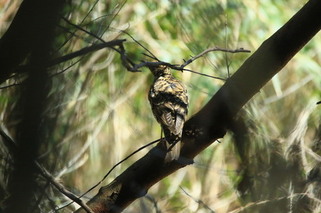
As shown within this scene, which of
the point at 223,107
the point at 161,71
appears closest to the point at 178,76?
the point at 161,71

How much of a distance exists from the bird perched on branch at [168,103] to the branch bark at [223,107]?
333 mm

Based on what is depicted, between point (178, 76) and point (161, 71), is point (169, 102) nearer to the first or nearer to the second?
point (161, 71)

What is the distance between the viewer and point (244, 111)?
2770 millimetres

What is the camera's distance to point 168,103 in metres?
3.24

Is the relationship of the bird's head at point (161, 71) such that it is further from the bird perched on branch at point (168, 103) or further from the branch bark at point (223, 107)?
the branch bark at point (223, 107)

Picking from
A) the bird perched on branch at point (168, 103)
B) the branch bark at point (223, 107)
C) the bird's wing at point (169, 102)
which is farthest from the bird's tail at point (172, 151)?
the bird's wing at point (169, 102)

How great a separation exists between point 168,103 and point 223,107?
113 cm

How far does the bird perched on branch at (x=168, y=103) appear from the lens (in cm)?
283

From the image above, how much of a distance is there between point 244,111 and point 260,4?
243cm

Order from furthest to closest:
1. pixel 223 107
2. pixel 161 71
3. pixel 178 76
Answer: pixel 178 76
pixel 161 71
pixel 223 107

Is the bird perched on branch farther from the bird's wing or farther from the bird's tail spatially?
the bird's tail

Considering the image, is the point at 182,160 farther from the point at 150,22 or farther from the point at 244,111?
the point at 150,22

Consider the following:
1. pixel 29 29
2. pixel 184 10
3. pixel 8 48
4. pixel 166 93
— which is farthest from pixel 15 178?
pixel 184 10

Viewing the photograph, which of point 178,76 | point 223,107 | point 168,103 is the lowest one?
point 223,107
